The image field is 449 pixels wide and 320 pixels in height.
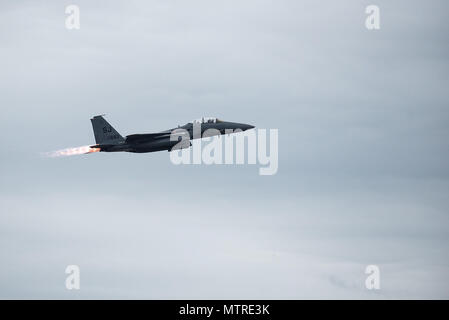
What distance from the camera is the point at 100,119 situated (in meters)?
100

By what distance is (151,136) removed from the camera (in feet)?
315

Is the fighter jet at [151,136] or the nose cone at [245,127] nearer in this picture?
the fighter jet at [151,136]

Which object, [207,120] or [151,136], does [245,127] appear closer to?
[207,120]

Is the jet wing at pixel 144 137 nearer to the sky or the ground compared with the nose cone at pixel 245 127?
Result: nearer to the ground

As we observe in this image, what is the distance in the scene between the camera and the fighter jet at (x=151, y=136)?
3770 inches

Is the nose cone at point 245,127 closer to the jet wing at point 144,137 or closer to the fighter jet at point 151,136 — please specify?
the fighter jet at point 151,136

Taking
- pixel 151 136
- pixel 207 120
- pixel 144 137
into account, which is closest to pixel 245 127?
pixel 207 120

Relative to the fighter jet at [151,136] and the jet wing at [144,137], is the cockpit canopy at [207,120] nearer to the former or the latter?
the fighter jet at [151,136]

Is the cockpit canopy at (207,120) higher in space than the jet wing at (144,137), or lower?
higher

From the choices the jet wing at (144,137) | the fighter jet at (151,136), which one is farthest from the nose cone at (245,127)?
the jet wing at (144,137)

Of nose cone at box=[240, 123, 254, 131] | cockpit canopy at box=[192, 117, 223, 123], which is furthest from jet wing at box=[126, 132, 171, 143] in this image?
nose cone at box=[240, 123, 254, 131]
